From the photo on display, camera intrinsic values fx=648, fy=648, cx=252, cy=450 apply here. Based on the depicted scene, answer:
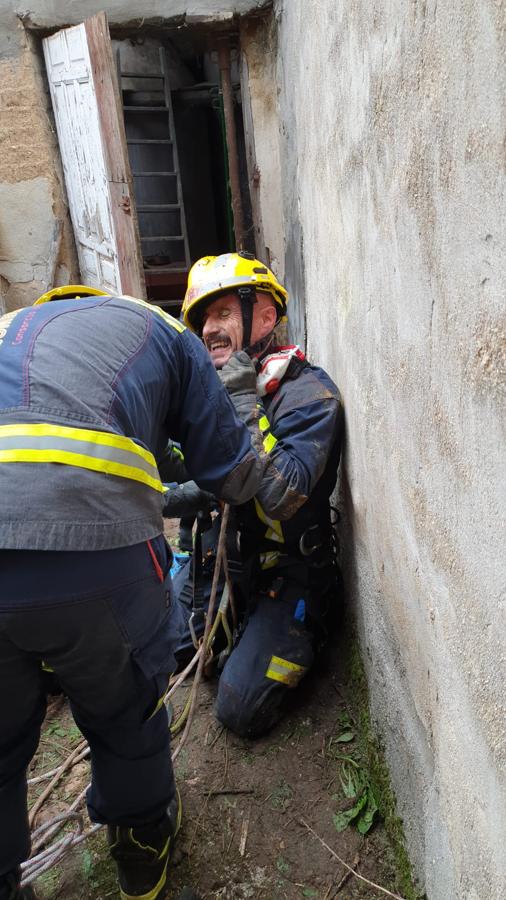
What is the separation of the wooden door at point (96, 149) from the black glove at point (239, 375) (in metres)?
2.37

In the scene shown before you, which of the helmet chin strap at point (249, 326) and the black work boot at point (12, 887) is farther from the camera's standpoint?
the helmet chin strap at point (249, 326)

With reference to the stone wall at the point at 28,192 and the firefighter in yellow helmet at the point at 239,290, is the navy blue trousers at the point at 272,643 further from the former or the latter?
the stone wall at the point at 28,192

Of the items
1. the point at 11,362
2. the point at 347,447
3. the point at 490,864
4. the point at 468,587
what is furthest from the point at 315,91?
the point at 490,864

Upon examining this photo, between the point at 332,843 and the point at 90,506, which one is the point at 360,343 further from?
the point at 332,843

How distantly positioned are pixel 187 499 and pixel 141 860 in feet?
4.09

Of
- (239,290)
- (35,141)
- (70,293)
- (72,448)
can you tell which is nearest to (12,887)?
(72,448)

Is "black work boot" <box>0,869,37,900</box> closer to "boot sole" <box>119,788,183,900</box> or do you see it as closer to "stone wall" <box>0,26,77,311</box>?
"boot sole" <box>119,788,183,900</box>

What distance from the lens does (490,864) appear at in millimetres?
1109

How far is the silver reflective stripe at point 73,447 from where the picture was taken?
1.31 m

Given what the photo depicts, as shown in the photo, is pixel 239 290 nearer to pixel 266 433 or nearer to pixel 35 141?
pixel 266 433

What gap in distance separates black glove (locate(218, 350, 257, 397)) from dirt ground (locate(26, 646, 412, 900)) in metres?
1.18

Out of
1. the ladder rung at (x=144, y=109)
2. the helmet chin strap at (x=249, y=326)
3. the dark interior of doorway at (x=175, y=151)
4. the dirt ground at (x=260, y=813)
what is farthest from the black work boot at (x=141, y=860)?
the ladder rung at (x=144, y=109)

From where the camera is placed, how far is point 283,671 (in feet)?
7.86

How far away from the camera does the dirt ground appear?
1899 mm
